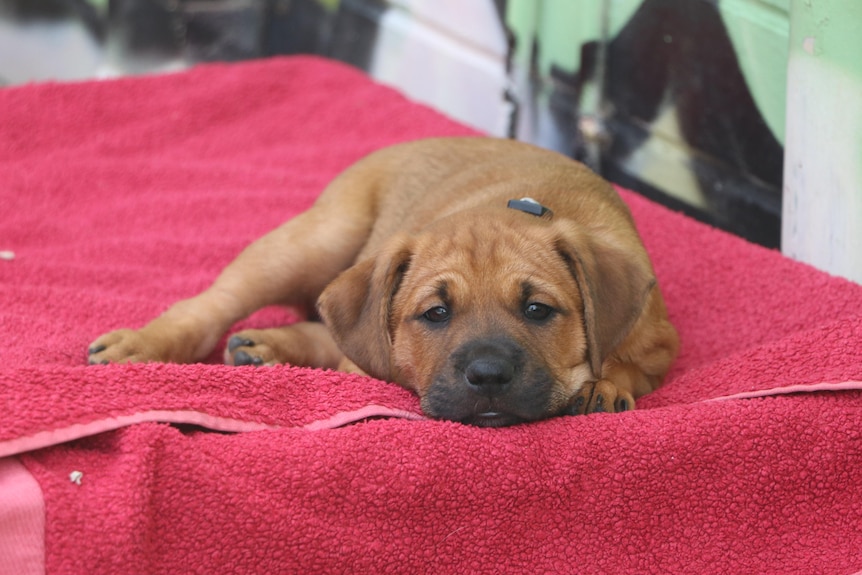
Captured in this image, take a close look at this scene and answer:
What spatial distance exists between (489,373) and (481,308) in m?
0.41

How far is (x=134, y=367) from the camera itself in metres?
3.96

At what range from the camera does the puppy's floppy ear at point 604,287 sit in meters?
4.30

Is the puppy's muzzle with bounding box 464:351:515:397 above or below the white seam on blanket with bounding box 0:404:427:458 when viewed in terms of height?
above

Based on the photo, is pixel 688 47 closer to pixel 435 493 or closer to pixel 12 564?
pixel 435 493

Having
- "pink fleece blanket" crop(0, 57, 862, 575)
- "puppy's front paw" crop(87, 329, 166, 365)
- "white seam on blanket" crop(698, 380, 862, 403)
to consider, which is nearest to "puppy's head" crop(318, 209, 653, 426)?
"pink fleece blanket" crop(0, 57, 862, 575)

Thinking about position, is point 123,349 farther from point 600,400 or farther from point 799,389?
point 799,389

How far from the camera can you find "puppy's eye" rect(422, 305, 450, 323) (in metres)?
4.37

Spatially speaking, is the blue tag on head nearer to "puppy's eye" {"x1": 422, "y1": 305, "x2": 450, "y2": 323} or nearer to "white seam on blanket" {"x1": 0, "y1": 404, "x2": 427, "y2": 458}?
"puppy's eye" {"x1": 422, "y1": 305, "x2": 450, "y2": 323}

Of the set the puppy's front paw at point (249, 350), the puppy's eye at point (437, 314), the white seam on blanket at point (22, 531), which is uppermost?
the puppy's eye at point (437, 314)

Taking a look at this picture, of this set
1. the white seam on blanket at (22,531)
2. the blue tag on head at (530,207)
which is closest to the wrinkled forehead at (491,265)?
the blue tag on head at (530,207)

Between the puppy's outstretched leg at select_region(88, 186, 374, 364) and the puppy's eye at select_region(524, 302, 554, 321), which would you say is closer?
the puppy's eye at select_region(524, 302, 554, 321)

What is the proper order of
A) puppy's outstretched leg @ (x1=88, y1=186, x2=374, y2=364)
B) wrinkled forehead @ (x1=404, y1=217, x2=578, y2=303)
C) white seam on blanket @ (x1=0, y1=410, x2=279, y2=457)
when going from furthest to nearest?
1. puppy's outstretched leg @ (x1=88, y1=186, x2=374, y2=364)
2. wrinkled forehead @ (x1=404, y1=217, x2=578, y2=303)
3. white seam on blanket @ (x1=0, y1=410, x2=279, y2=457)

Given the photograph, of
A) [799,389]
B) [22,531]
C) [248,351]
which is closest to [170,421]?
[22,531]

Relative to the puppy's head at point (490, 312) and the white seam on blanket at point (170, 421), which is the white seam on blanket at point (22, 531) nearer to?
the white seam on blanket at point (170, 421)
